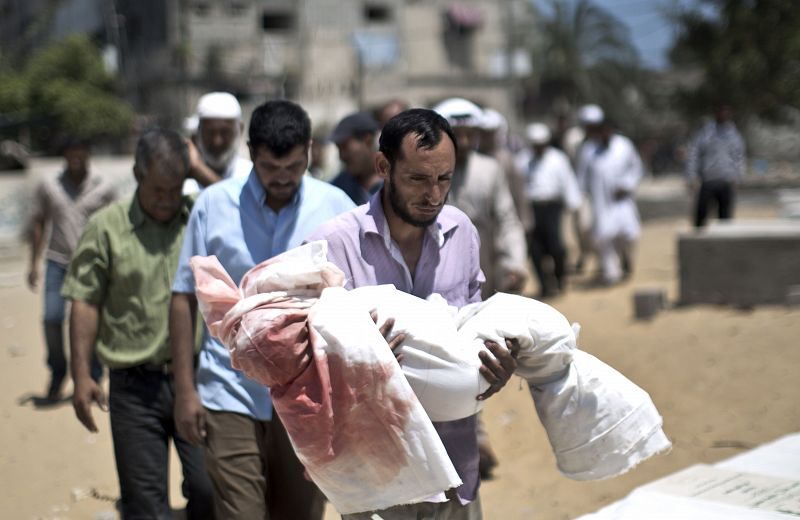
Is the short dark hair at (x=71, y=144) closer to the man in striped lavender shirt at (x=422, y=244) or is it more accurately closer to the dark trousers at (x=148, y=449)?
the dark trousers at (x=148, y=449)

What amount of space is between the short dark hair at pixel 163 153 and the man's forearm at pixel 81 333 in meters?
0.58

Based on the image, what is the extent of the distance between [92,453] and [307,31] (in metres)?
35.6

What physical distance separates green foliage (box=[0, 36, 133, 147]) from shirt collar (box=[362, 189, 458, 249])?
24.7m

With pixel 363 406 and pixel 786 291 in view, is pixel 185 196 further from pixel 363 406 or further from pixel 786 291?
pixel 786 291

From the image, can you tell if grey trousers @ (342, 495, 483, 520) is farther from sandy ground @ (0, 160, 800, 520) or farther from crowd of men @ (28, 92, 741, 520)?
sandy ground @ (0, 160, 800, 520)

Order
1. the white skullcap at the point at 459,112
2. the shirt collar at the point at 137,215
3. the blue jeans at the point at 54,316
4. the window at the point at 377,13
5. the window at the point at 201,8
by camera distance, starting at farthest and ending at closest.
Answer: the window at the point at 377,13, the window at the point at 201,8, the blue jeans at the point at 54,316, the white skullcap at the point at 459,112, the shirt collar at the point at 137,215

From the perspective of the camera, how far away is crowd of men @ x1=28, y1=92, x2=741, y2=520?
2.99 m

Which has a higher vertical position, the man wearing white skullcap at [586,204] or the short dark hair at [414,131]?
the short dark hair at [414,131]

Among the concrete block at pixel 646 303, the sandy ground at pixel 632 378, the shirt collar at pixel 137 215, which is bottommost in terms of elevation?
the sandy ground at pixel 632 378

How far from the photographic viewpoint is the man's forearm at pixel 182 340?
3.81 meters

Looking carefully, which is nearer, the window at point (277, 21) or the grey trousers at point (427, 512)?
the grey trousers at point (427, 512)

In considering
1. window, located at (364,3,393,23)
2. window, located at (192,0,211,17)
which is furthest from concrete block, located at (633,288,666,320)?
window, located at (364,3,393,23)

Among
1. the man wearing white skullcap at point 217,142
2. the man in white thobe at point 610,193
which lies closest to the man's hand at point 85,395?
the man wearing white skullcap at point 217,142

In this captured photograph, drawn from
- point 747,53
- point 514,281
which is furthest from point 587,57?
point 514,281
